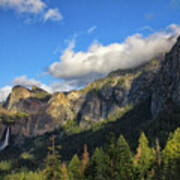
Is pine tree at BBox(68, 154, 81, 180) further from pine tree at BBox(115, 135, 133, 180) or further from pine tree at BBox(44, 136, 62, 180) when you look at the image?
pine tree at BBox(44, 136, 62, 180)

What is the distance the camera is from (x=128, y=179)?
50344 mm

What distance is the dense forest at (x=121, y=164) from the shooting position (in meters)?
33.8

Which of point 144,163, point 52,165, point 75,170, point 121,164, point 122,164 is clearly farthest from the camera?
point 75,170

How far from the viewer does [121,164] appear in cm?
4444

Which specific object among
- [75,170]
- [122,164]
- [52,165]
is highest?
[52,165]

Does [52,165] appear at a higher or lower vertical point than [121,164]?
higher

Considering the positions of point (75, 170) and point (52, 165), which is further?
point (75, 170)

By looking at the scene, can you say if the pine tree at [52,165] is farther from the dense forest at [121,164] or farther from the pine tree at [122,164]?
the pine tree at [122,164]

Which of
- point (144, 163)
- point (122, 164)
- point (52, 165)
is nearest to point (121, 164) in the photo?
point (122, 164)

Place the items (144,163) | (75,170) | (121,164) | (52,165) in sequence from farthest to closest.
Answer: (75,170) < (144,163) < (121,164) < (52,165)

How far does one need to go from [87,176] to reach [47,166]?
40.0 metres

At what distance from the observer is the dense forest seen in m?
33.8

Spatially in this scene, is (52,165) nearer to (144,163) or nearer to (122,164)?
(122,164)

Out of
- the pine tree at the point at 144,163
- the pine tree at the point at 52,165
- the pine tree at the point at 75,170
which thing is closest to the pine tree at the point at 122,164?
the pine tree at the point at 144,163
